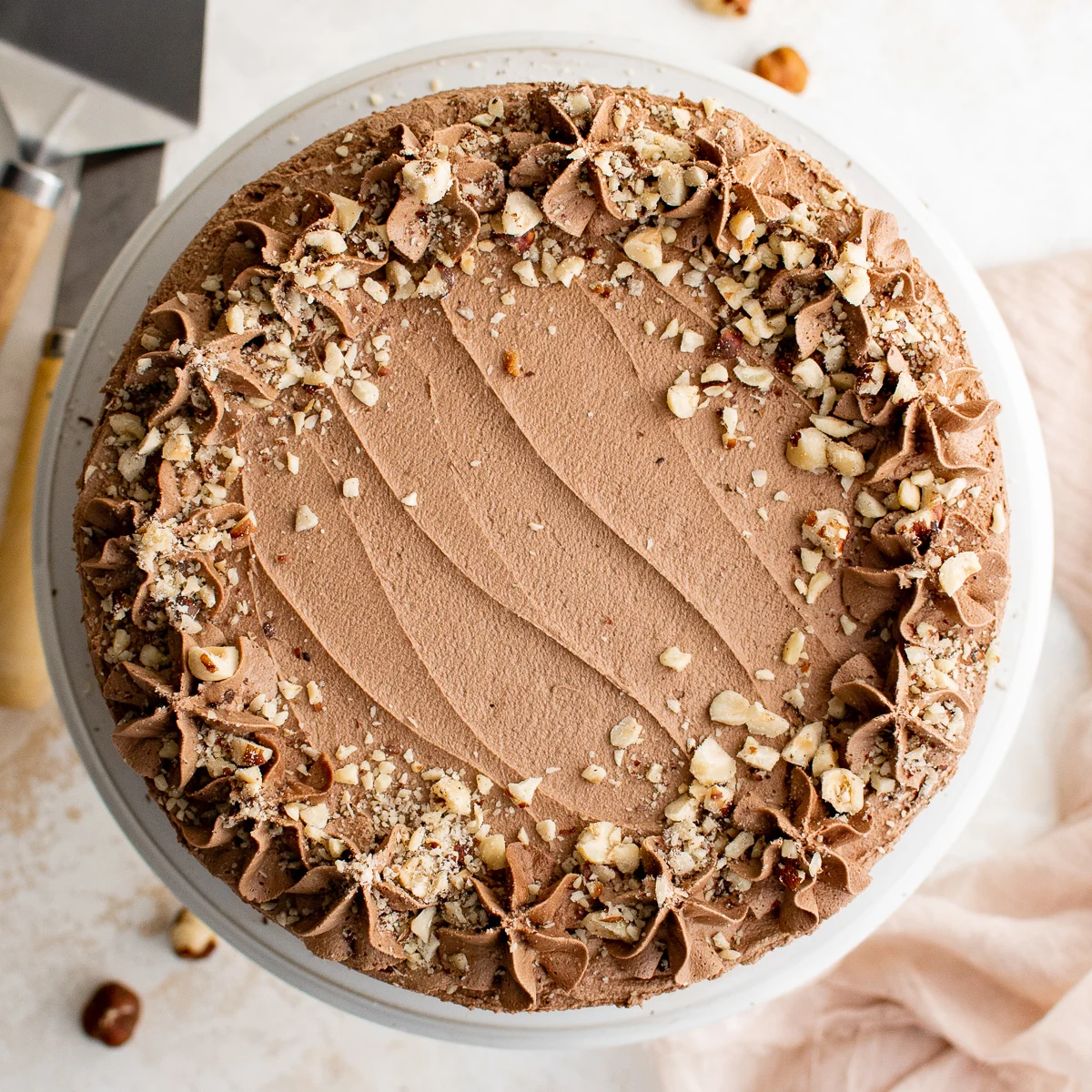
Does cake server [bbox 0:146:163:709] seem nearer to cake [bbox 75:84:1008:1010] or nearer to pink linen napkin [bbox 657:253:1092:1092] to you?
cake [bbox 75:84:1008:1010]

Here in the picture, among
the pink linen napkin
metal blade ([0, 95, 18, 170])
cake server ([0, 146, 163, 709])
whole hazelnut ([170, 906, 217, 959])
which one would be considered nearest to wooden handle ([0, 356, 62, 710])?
cake server ([0, 146, 163, 709])

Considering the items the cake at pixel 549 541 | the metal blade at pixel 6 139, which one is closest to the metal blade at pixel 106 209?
the metal blade at pixel 6 139

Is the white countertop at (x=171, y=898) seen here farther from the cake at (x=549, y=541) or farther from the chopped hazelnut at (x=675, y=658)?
the chopped hazelnut at (x=675, y=658)

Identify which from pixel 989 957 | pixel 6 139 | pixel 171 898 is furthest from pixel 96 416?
pixel 989 957

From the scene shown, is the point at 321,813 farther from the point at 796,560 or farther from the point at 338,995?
the point at 796,560

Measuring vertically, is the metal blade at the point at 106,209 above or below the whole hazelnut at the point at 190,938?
above

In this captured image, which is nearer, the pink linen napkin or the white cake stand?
the white cake stand
